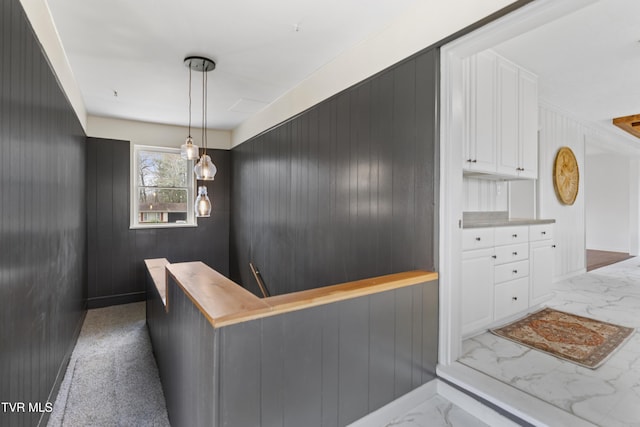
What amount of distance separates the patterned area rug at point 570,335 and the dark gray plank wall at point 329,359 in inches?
42.6

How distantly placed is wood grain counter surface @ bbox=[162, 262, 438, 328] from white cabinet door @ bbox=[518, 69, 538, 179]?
2002 millimetres

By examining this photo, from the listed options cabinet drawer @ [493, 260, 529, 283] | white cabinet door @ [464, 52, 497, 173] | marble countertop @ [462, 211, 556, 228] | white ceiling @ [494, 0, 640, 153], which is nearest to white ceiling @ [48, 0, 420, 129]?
white cabinet door @ [464, 52, 497, 173]

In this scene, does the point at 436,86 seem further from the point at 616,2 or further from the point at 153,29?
the point at 153,29

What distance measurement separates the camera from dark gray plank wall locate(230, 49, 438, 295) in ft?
7.06

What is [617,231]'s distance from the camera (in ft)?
24.5

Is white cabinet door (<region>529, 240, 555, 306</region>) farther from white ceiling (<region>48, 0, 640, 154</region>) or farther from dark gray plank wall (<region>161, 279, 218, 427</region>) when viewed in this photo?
dark gray plank wall (<region>161, 279, 218, 427</region>)

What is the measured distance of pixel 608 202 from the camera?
24.9ft

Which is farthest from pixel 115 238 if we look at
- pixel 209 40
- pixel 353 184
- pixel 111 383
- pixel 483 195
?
pixel 483 195

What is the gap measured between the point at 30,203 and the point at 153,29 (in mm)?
1606

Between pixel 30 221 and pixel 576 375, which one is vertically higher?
pixel 30 221

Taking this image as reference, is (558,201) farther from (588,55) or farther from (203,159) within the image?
(203,159)

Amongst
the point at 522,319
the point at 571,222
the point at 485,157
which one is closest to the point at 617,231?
the point at 571,222

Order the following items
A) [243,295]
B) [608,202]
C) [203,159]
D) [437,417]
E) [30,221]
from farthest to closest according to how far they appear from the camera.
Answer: [608,202] < [203,159] < [437,417] < [30,221] < [243,295]

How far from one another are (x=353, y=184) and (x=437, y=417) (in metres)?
1.81
